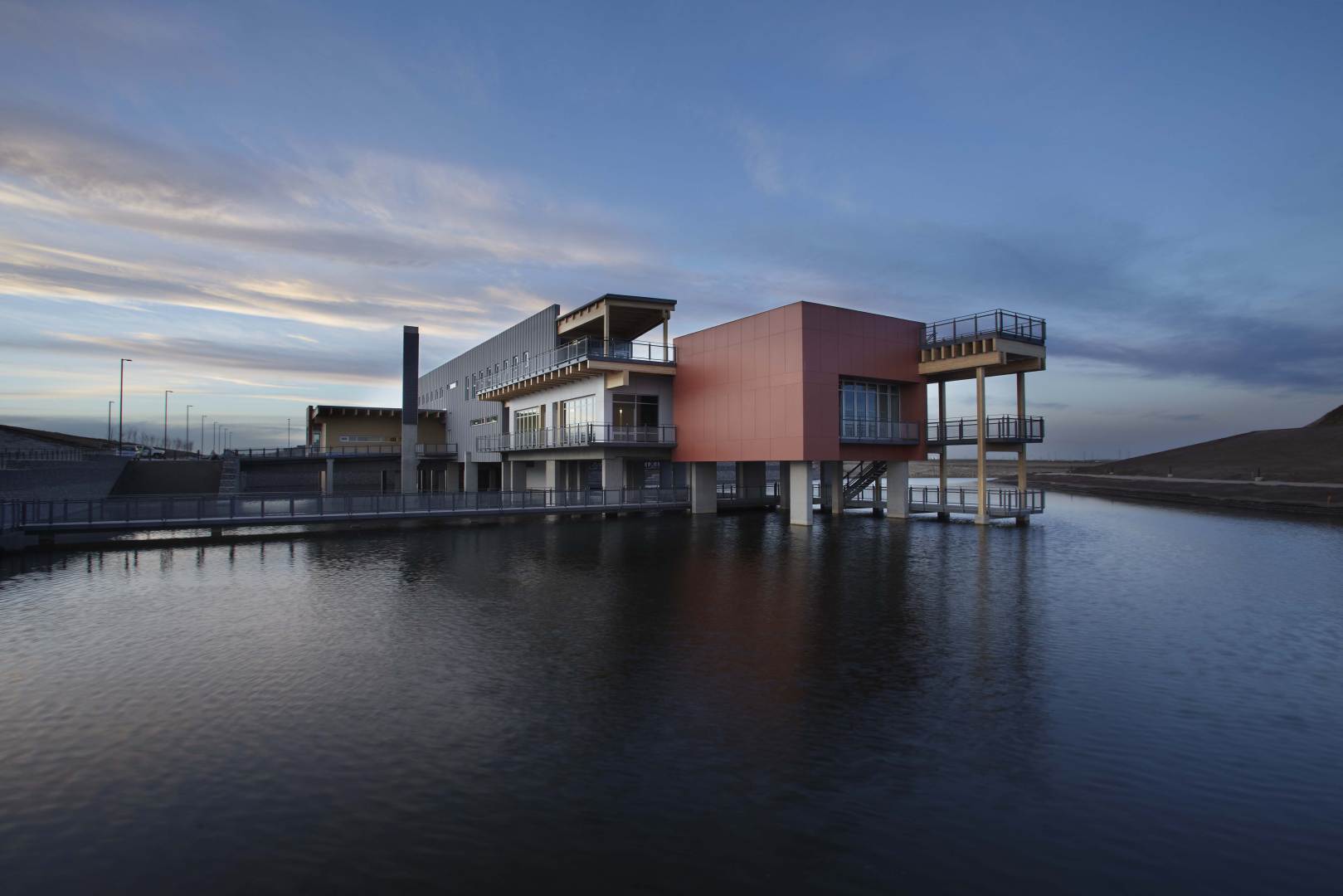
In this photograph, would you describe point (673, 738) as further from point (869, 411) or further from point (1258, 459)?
point (1258, 459)

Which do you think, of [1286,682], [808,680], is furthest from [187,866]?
[1286,682]

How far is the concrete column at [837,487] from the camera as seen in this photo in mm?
40125

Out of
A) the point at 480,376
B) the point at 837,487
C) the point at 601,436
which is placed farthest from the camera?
the point at 480,376

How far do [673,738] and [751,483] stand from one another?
129 ft

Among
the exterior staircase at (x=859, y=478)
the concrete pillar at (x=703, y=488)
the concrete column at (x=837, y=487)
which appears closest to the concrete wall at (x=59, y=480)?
the concrete pillar at (x=703, y=488)

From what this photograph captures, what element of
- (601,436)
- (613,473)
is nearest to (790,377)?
(601,436)

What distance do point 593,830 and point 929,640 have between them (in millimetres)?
8436

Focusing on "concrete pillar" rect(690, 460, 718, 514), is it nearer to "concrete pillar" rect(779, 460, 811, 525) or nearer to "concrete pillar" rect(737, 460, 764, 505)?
"concrete pillar" rect(737, 460, 764, 505)

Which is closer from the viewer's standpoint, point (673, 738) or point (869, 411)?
point (673, 738)

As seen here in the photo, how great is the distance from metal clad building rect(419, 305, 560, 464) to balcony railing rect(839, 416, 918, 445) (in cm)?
2108

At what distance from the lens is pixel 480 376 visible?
61219mm

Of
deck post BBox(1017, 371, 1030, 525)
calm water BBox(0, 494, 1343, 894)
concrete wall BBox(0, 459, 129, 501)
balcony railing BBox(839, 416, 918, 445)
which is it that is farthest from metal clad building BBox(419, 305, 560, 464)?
calm water BBox(0, 494, 1343, 894)

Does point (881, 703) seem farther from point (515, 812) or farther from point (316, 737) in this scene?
point (316, 737)

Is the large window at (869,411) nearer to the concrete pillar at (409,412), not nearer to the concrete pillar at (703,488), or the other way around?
the concrete pillar at (703,488)
